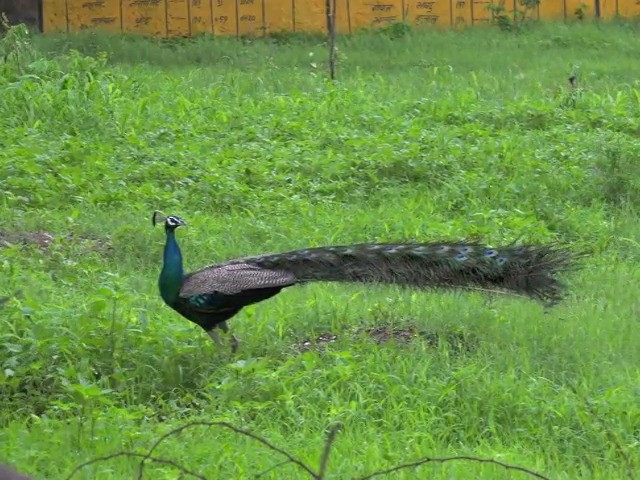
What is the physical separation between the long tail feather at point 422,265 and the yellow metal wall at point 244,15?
12.1 meters

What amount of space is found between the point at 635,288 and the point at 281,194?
2.83 metres

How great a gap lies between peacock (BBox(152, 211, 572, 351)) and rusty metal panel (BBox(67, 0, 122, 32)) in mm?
12076

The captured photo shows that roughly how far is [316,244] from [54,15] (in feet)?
35.0

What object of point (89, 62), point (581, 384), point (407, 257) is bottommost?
point (581, 384)

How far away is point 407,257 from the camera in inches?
240

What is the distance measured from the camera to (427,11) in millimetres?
18219

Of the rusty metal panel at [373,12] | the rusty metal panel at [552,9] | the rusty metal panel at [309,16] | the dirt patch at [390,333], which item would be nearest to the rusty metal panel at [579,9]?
the rusty metal panel at [552,9]

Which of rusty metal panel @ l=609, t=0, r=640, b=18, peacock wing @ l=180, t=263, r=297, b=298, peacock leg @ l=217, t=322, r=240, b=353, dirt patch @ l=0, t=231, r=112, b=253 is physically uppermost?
rusty metal panel @ l=609, t=0, r=640, b=18

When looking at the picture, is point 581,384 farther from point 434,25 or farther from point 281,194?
point 434,25

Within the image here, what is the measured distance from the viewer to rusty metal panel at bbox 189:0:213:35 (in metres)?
17.7

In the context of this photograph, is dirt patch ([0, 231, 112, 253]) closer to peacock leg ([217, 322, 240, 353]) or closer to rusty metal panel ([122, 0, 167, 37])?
peacock leg ([217, 322, 240, 353])

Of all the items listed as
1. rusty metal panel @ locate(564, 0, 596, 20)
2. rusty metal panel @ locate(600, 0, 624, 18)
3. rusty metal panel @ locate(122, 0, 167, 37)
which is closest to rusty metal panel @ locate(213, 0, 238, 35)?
rusty metal panel @ locate(122, 0, 167, 37)

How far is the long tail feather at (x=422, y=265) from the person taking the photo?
19.8 ft

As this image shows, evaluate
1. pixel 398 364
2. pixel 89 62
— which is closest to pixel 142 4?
pixel 89 62
